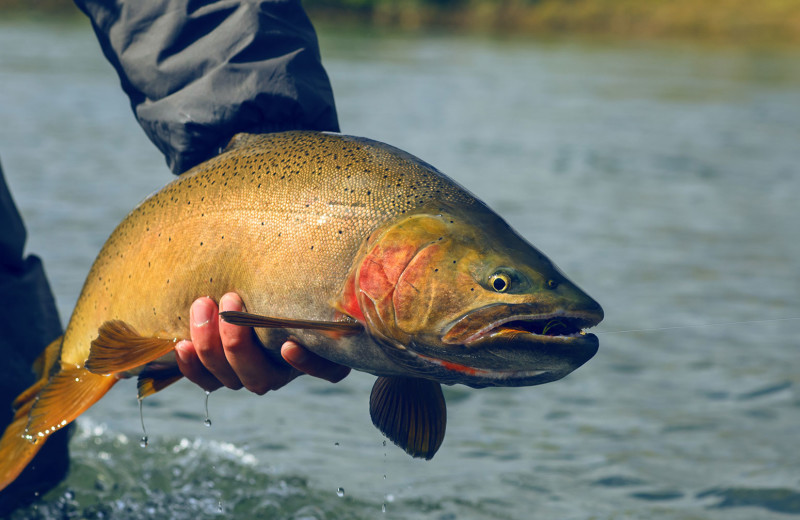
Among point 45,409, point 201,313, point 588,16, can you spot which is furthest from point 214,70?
point 588,16

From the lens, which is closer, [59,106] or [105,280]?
[105,280]

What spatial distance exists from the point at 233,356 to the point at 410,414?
1.53 ft

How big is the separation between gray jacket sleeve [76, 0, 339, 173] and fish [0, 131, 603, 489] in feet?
0.61

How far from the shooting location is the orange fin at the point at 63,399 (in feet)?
8.89

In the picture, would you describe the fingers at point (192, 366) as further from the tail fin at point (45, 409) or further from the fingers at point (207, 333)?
the tail fin at point (45, 409)

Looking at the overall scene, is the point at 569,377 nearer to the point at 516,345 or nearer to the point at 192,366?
the point at 192,366

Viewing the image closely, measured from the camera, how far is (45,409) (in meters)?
2.80

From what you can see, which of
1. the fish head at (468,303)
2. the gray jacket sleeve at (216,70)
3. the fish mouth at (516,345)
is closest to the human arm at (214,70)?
the gray jacket sleeve at (216,70)

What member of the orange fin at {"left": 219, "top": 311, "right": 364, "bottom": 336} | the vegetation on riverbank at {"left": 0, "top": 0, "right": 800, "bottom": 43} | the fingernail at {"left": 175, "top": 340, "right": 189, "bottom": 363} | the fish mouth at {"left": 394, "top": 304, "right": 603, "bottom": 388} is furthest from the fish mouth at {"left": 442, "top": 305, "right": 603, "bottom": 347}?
the vegetation on riverbank at {"left": 0, "top": 0, "right": 800, "bottom": 43}

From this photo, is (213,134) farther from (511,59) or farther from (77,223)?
(511,59)

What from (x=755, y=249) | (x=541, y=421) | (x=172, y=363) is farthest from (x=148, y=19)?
(x=755, y=249)

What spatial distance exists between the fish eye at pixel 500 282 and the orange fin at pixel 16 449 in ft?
4.93

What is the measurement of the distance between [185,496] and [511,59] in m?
26.4

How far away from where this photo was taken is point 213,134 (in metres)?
2.79
